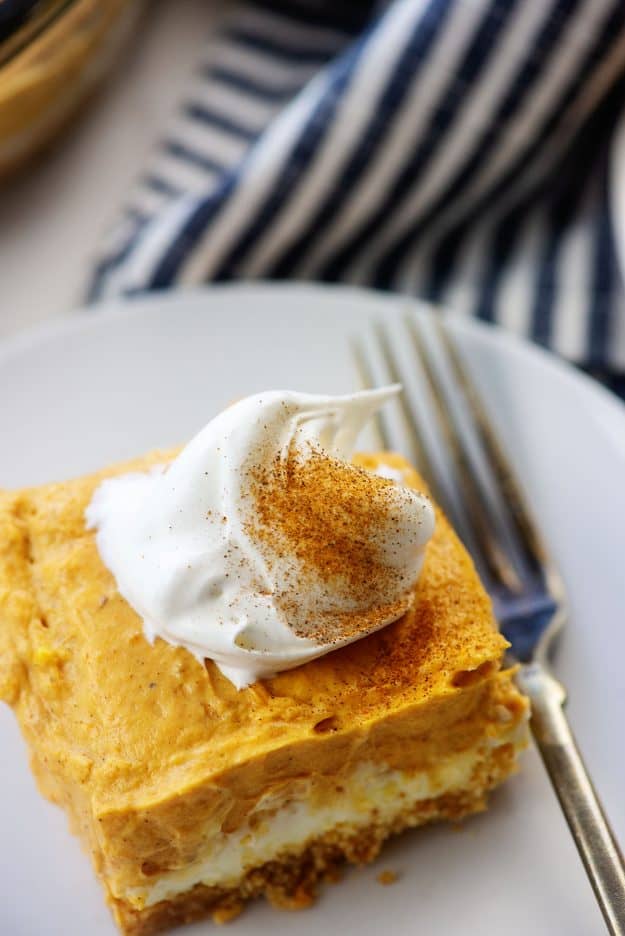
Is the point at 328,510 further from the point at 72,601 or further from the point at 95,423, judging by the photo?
the point at 95,423

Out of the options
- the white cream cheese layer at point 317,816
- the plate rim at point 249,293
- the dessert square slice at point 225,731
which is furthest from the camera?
the plate rim at point 249,293

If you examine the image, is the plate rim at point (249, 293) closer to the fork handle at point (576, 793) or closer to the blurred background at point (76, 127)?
the blurred background at point (76, 127)

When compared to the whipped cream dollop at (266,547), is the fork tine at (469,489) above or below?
below

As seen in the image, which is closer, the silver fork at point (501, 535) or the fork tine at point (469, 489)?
the silver fork at point (501, 535)

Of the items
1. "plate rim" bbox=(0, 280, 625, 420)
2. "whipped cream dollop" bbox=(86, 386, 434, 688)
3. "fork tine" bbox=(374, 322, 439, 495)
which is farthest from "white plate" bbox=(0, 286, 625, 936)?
"whipped cream dollop" bbox=(86, 386, 434, 688)

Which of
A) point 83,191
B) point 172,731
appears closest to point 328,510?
point 172,731

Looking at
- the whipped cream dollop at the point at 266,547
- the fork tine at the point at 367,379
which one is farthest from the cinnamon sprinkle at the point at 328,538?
the fork tine at the point at 367,379
